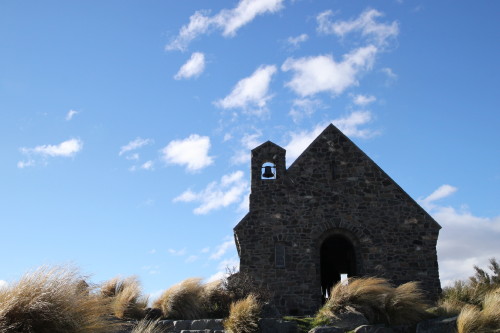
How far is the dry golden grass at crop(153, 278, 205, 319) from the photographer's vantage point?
13633mm

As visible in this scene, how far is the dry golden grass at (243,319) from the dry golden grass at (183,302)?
1.40m

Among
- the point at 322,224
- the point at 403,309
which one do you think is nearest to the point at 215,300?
the point at 403,309

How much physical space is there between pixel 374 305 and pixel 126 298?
683 cm

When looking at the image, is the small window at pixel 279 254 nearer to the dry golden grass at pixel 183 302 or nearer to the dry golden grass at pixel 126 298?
the dry golden grass at pixel 183 302

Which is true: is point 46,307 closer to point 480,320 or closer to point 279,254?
point 480,320

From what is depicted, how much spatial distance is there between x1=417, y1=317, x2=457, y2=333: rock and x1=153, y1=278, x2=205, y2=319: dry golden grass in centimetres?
594

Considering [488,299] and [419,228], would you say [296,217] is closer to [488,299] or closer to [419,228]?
[419,228]

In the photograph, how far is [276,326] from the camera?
498 inches

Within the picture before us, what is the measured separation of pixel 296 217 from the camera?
1909cm

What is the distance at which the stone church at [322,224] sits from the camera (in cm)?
1831

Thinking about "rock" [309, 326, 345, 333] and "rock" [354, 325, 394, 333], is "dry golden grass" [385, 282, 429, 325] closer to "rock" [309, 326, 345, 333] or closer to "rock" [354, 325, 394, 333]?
"rock" [354, 325, 394, 333]

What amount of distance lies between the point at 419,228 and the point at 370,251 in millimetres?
2178

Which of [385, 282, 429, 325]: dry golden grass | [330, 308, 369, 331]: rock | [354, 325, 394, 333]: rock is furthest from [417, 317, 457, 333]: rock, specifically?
[330, 308, 369, 331]: rock

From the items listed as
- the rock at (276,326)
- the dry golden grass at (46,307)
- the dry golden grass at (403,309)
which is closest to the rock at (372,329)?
the dry golden grass at (403,309)
